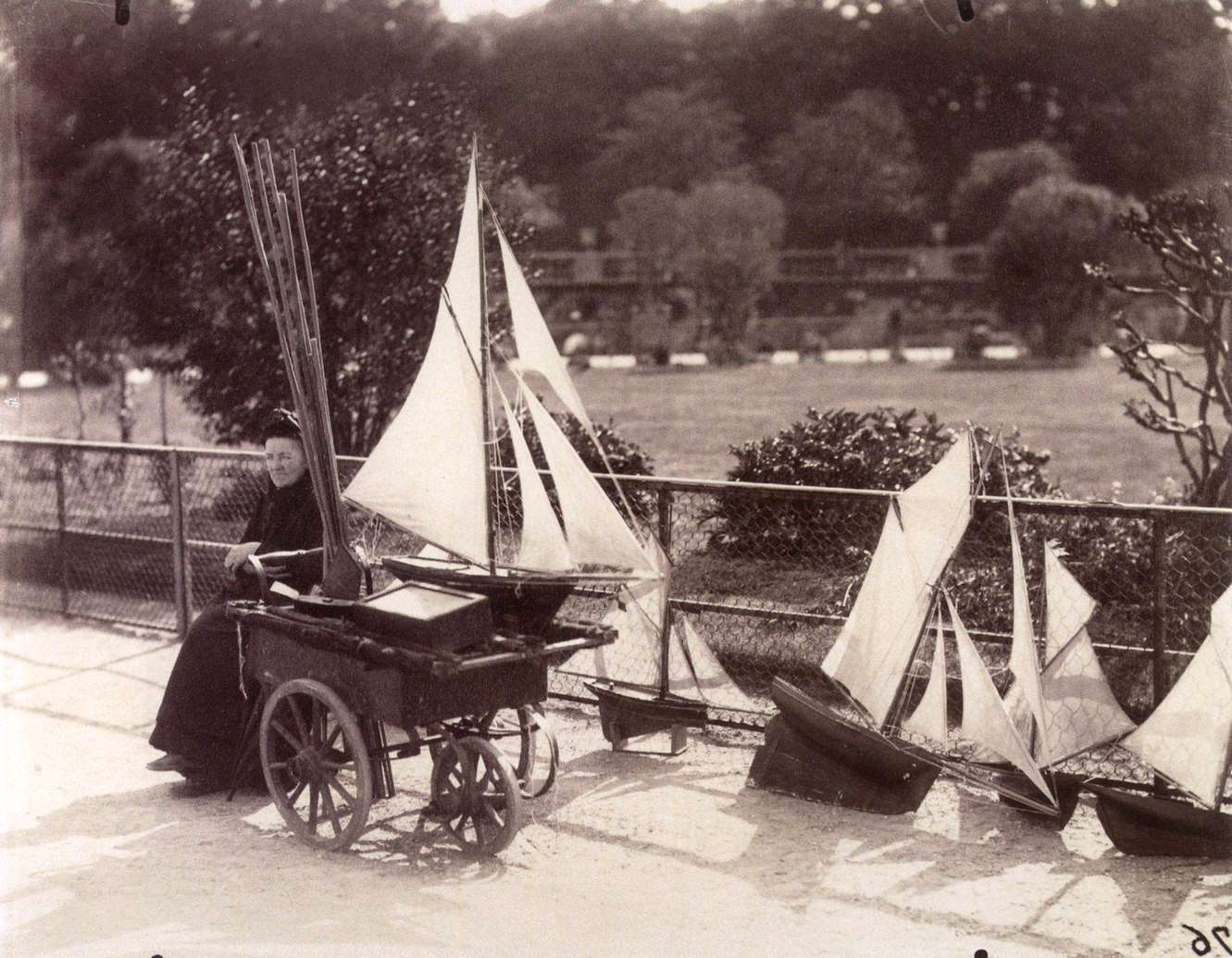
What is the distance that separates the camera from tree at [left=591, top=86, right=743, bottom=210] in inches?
2023

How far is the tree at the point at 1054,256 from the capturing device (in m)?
37.4

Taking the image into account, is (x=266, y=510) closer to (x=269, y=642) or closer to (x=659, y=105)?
(x=269, y=642)

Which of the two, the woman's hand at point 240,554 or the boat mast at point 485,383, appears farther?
the woman's hand at point 240,554

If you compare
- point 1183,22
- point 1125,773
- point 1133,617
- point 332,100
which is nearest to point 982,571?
point 1133,617

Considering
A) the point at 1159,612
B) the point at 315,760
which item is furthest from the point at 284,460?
the point at 1159,612

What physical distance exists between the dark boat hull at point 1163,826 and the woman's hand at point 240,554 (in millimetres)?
3527

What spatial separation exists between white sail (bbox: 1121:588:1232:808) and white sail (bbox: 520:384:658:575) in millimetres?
1948

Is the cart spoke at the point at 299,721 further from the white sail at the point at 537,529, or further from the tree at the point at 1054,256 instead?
the tree at the point at 1054,256

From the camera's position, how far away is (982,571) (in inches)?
325

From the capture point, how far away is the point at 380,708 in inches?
196

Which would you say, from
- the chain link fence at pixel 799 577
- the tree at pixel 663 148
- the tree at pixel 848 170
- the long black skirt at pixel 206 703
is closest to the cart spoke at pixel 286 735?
the long black skirt at pixel 206 703

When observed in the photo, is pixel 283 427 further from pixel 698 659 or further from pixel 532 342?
pixel 698 659

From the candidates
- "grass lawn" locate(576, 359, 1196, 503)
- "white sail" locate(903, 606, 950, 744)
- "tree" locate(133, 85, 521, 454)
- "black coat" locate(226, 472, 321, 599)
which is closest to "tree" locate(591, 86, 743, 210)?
"grass lawn" locate(576, 359, 1196, 503)

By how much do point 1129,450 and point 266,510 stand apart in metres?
16.0
